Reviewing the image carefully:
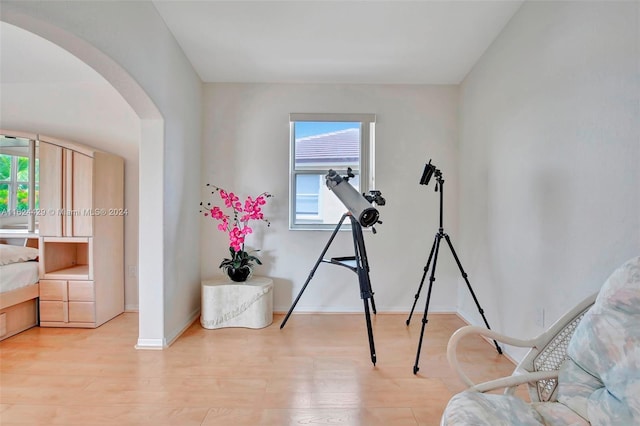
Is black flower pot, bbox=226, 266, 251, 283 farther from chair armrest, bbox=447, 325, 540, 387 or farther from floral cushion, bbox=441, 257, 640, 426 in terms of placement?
floral cushion, bbox=441, 257, 640, 426

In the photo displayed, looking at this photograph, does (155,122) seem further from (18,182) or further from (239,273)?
(18,182)

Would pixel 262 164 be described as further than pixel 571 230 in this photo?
Yes

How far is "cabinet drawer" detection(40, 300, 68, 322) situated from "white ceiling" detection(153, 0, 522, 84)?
2.61 meters

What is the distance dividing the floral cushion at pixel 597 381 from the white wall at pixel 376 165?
6.70 ft

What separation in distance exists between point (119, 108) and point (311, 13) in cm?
223

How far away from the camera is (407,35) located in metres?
2.40

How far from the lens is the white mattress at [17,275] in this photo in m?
2.45

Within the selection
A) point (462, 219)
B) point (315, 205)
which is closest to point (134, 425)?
point (315, 205)

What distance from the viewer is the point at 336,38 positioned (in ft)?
8.01

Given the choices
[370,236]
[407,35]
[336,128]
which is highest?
[407,35]

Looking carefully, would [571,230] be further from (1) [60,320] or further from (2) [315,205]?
(1) [60,320]

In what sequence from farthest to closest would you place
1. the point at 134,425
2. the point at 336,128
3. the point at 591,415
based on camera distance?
the point at 336,128
the point at 134,425
the point at 591,415

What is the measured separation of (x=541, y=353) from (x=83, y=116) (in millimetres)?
4156

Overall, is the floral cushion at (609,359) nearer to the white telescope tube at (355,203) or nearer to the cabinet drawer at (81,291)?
the white telescope tube at (355,203)
